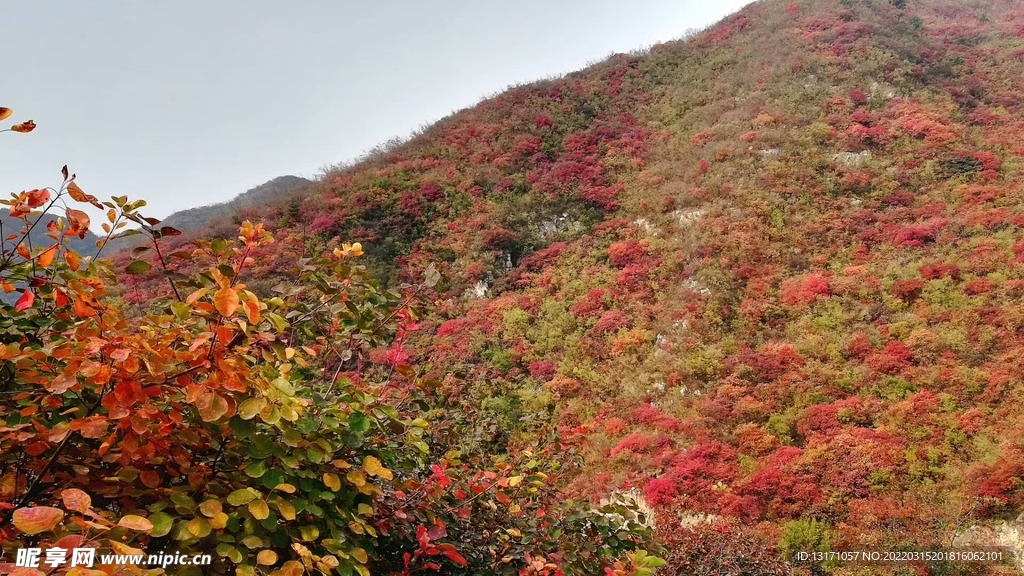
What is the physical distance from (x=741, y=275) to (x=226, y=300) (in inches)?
565

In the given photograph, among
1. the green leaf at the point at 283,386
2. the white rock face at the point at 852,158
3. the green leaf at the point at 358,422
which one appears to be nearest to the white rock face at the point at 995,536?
the green leaf at the point at 358,422

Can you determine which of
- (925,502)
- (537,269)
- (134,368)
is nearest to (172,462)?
(134,368)


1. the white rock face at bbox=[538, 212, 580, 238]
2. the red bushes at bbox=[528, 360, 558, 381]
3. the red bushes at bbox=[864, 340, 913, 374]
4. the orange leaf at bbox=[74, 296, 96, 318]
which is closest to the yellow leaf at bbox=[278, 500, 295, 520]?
the orange leaf at bbox=[74, 296, 96, 318]

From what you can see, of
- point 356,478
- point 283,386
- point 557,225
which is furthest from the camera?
point 557,225

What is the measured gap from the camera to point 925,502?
702 centimetres

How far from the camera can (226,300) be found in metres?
1.48

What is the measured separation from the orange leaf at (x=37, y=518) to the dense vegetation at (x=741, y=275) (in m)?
0.77

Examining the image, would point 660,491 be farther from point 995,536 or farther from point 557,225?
point 557,225

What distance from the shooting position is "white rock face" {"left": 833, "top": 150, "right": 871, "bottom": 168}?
57.9 feet

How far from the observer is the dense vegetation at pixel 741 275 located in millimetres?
7262

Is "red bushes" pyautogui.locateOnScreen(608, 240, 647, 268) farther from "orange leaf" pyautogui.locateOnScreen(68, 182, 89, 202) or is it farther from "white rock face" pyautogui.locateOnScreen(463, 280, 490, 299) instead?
"orange leaf" pyautogui.locateOnScreen(68, 182, 89, 202)

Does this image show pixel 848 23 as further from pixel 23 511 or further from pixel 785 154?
pixel 23 511

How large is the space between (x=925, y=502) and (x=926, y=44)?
2702 cm

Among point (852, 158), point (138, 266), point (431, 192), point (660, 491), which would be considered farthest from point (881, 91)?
point (138, 266)
